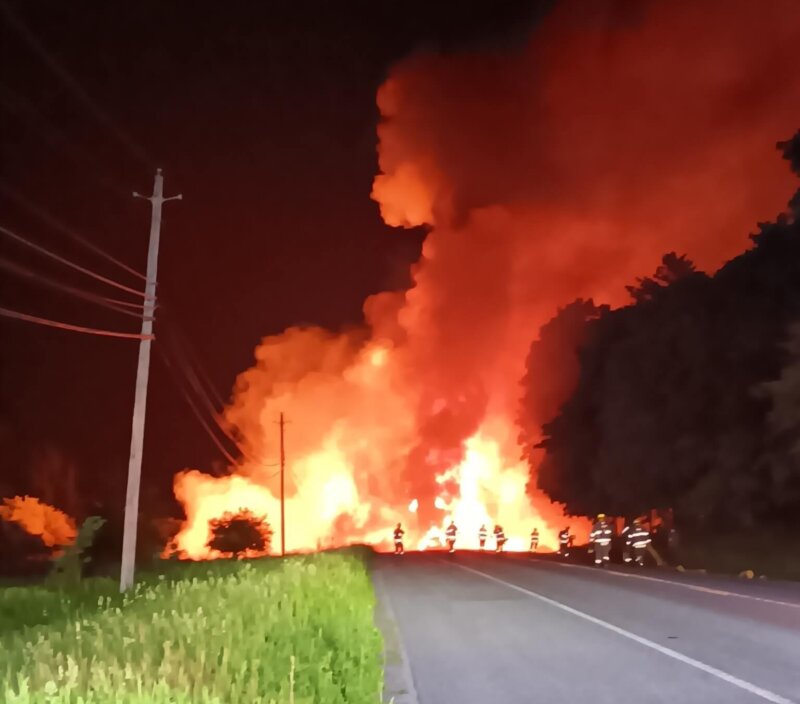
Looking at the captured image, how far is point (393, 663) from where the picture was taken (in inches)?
439

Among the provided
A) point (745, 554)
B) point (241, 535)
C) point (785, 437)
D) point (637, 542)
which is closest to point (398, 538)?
point (637, 542)

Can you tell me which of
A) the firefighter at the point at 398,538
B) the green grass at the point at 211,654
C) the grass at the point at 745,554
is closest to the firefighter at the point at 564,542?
the grass at the point at 745,554

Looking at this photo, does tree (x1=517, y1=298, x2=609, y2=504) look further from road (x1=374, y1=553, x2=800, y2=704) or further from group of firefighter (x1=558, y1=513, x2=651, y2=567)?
road (x1=374, y1=553, x2=800, y2=704)

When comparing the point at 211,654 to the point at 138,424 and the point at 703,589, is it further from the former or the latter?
the point at 703,589

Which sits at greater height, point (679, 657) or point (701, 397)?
point (701, 397)

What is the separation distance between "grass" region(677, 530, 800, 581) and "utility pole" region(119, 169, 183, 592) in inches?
694

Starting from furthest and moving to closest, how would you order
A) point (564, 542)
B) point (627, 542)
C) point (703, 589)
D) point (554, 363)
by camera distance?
1. point (554, 363)
2. point (564, 542)
3. point (627, 542)
4. point (703, 589)

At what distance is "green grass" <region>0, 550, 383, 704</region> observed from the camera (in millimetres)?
6402

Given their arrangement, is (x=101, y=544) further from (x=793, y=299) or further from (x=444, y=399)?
(x=444, y=399)

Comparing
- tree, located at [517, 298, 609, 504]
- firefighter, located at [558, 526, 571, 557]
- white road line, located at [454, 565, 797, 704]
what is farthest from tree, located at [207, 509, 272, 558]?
white road line, located at [454, 565, 797, 704]

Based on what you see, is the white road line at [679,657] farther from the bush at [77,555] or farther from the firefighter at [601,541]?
the bush at [77,555]

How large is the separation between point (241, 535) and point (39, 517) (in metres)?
13.3

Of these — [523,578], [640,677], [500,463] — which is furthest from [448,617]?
[500,463]

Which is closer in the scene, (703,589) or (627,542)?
(703,589)
